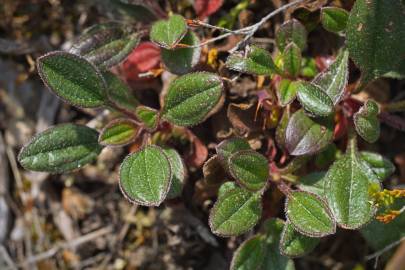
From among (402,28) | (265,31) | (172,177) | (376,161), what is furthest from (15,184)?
(402,28)

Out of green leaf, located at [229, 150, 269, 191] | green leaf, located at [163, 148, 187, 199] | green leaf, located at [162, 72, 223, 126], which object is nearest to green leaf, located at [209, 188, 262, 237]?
green leaf, located at [229, 150, 269, 191]

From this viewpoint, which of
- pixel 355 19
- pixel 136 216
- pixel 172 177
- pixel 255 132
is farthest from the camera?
pixel 136 216

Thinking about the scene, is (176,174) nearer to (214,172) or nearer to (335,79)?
(214,172)

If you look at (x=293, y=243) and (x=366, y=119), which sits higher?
(x=366, y=119)

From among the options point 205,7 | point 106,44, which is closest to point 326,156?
point 205,7

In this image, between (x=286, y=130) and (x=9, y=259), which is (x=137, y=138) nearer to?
(x=286, y=130)

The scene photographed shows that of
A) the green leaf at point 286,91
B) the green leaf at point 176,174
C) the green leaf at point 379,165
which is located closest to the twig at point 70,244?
the green leaf at point 176,174
